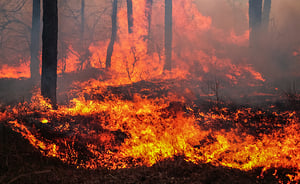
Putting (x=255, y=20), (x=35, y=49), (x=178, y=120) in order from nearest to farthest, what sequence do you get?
1. (x=178, y=120)
2. (x=35, y=49)
3. (x=255, y=20)

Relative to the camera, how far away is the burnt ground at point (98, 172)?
11.9 feet

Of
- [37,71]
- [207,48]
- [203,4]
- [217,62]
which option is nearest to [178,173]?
[217,62]

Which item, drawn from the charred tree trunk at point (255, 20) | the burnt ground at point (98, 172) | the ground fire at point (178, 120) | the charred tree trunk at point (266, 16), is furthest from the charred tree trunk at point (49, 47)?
the charred tree trunk at point (266, 16)

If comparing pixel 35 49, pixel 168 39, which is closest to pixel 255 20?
pixel 168 39

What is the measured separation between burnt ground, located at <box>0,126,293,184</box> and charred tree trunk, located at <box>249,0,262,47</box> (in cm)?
1412

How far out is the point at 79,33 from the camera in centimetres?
2386

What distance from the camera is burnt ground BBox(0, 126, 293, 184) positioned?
364cm

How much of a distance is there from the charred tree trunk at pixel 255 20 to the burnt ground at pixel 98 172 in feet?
46.3

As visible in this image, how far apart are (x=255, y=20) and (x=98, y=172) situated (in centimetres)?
1632

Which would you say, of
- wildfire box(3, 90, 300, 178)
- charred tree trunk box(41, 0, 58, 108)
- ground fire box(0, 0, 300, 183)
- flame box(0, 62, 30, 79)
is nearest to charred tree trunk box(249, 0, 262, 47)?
ground fire box(0, 0, 300, 183)

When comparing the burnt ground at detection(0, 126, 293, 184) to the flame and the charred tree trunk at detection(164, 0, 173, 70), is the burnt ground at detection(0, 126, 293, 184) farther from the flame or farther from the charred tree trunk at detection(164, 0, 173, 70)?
the flame

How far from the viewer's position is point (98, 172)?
429 cm

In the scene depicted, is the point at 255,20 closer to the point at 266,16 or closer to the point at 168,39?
the point at 266,16

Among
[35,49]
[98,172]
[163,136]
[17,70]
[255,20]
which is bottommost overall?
[98,172]
